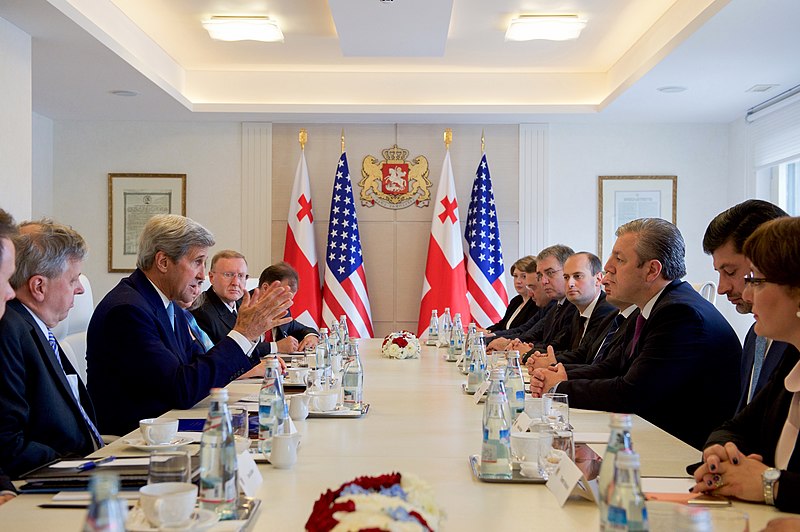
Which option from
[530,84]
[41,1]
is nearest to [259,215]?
[530,84]

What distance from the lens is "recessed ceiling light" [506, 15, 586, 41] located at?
256 inches

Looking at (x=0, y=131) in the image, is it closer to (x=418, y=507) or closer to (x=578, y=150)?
(x=418, y=507)

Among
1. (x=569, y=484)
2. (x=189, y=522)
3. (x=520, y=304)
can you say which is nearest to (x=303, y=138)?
(x=520, y=304)

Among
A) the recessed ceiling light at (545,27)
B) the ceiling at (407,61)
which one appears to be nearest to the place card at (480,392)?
the ceiling at (407,61)

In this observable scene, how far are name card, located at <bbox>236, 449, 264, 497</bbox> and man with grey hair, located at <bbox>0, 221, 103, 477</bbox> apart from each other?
80 cm

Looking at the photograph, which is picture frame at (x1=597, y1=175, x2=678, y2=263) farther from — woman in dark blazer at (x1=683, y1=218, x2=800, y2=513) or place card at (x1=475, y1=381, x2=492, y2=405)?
woman in dark blazer at (x1=683, y1=218, x2=800, y2=513)

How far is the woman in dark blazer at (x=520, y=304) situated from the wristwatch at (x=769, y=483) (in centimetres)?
510

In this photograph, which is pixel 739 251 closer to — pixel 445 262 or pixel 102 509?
pixel 102 509

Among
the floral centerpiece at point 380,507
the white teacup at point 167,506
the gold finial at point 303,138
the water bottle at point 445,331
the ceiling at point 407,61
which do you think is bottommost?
the water bottle at point 445,331

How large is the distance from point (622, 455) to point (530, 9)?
19.0 feet

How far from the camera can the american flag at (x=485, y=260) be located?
27.0 ft

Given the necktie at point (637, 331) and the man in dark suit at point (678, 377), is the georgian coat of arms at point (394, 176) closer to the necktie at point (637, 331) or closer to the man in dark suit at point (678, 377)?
the necktie at point (637, 331)

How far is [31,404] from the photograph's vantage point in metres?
2.36

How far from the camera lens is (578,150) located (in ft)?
27.9
